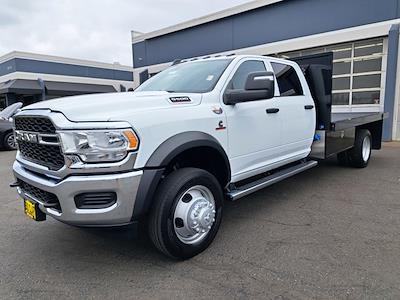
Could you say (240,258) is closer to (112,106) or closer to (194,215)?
(194,215)

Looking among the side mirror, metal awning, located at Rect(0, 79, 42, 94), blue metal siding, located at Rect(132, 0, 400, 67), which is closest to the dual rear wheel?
the side mirror

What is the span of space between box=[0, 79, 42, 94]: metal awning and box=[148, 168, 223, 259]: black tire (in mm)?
23489

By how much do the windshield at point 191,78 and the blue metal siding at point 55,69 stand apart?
24318 mm

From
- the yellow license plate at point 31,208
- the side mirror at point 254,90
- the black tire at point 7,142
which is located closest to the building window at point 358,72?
the side mirror at point 254,90

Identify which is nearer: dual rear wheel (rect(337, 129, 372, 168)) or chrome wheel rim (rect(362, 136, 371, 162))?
dual rear wheel (rect(337, 129, 372, 168))

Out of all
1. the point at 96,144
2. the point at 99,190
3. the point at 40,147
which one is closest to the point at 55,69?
the point at 40,147

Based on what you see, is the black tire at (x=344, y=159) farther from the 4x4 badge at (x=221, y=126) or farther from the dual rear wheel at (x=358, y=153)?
the 4x4 badge at (x=221, y=126)

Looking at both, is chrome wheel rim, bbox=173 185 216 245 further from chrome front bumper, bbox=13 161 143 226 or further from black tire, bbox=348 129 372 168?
black tire, bbox=348 129 372 168

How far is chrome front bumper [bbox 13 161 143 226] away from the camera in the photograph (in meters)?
2.41

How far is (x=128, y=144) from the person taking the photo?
2469 mm

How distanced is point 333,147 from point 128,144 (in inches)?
161

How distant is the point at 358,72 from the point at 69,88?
71.0ft

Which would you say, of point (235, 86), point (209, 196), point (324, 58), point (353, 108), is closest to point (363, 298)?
point (209, 196)

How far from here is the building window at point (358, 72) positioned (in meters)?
10.8
